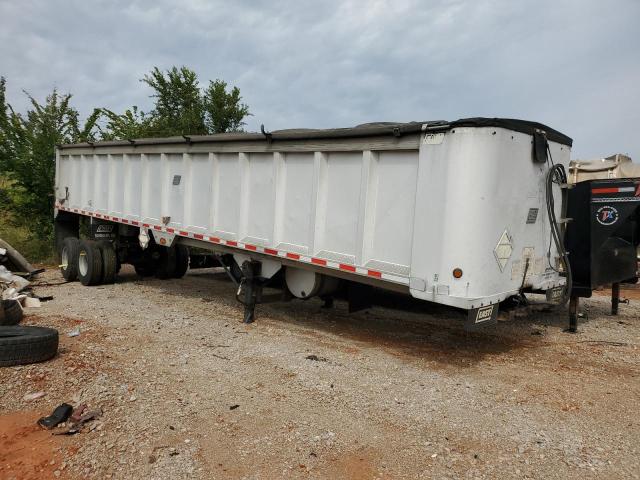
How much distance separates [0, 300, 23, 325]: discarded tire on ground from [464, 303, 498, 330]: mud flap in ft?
18.8

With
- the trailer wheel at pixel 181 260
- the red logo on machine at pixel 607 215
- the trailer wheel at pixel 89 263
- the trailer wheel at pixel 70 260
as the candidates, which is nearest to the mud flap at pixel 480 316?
the red logo on machine at pixel 607 215

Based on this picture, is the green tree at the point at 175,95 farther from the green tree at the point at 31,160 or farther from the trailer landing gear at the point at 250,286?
the trailer landing gear at the point at 250,286

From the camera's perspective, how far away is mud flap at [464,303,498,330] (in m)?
4.80

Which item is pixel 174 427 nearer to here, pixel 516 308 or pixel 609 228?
pixel 516 308

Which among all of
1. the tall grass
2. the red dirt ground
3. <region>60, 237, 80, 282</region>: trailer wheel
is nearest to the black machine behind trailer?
the red dirt ground

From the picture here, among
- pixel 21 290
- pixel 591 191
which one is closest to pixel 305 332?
pixel 591 191

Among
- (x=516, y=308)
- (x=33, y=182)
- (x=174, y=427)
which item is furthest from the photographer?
(x=33, y=182)

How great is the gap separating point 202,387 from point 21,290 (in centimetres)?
549

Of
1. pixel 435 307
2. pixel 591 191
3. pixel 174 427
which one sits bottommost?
pixel 174 427

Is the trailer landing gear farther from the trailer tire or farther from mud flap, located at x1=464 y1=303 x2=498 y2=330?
the trailer tire

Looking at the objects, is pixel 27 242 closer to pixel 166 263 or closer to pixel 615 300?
pixel 166 263

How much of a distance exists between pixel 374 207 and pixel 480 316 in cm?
159

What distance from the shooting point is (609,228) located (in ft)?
23.1

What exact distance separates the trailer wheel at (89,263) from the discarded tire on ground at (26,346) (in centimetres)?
468
